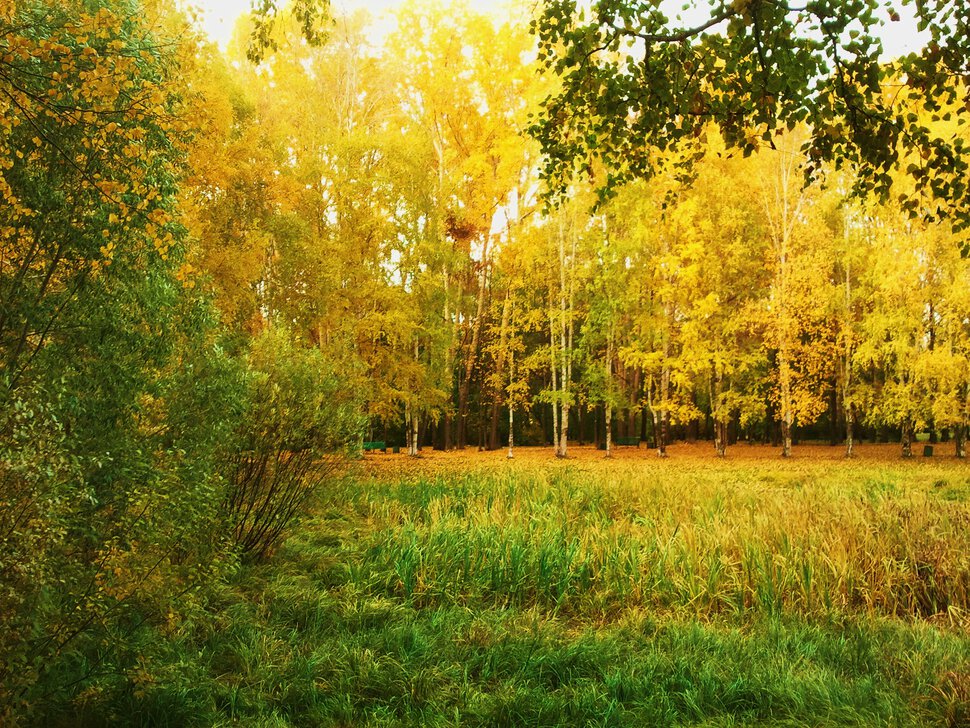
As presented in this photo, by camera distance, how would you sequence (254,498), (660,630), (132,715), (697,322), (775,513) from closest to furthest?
(132,715)
(660,630)
(254,498)
(775,513)
(697,322)

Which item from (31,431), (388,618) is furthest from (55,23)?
(388,618)

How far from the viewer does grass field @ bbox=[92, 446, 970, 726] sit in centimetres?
434

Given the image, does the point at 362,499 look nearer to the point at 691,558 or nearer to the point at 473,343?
the point at 691,558

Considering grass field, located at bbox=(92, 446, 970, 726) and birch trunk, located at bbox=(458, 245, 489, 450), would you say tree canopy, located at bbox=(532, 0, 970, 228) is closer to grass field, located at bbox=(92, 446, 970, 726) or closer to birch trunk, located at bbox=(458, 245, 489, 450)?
grass field, located at bbox=(92, 446, 970, 726)

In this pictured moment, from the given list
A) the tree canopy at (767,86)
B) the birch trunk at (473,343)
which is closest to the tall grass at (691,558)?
the tree canopy at (767,86)

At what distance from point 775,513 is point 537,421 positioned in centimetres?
2535

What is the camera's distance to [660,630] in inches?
232

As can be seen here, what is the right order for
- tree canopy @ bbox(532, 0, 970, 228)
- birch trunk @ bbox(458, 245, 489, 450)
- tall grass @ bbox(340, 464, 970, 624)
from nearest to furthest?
tree canopy @ bbox(532, 0, 970, 228), tall grass @ bbox(340, 464, 970, 624), birch trunk @ bbox(458, 245, 489, 450)

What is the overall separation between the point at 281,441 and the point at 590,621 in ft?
11.9

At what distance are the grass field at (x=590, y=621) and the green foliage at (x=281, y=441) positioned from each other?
45 cm

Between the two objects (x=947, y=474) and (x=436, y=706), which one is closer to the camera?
(x=436, y=706)

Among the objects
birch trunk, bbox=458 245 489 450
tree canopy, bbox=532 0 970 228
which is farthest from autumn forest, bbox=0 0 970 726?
birch trunk, bbox=458 245 489 450

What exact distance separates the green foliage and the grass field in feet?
1.48

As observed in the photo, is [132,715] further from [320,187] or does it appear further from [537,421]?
[537,421]
